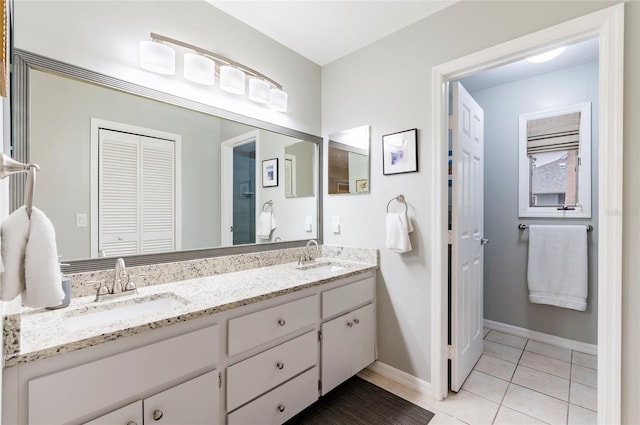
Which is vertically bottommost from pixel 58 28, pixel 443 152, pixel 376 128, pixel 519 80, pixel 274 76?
pixel 443 152

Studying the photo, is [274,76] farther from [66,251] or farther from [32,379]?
[32,379]

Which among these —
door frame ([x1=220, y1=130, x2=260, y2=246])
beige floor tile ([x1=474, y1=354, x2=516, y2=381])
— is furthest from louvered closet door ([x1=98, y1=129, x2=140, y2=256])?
beige floor tile ([x1=474, y1=354, x2=516, y2=381])

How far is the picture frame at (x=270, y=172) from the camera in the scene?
2.15 metres

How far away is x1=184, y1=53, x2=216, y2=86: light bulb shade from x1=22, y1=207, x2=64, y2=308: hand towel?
121 cm

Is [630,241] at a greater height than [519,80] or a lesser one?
lesser

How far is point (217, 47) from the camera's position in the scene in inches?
72.7

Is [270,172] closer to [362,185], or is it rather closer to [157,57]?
[362,185]

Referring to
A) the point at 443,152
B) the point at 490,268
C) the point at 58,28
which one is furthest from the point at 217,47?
the point at 490,268

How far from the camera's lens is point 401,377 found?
81.7 inches

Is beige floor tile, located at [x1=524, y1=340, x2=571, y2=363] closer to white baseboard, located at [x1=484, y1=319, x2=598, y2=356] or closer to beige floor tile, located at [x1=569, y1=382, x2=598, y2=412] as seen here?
white baseboard, located at [x1=484, y1=319, x2=598, y2=356]

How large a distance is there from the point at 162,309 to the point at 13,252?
0.82m

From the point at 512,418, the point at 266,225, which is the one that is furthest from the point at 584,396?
the point at 266,225

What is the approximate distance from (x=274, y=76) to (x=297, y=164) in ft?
2.20

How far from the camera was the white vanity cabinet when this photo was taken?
1790 mm
